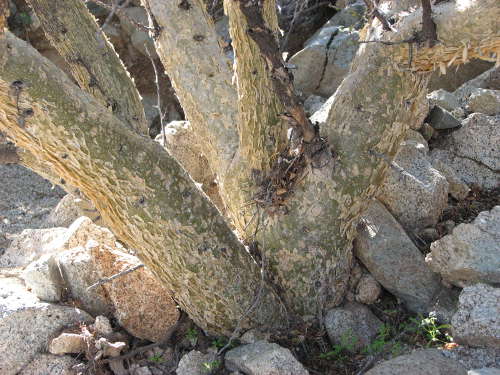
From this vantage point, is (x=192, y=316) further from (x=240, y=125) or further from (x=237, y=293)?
(x=240, y=125)

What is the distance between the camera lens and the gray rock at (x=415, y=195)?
3.32m

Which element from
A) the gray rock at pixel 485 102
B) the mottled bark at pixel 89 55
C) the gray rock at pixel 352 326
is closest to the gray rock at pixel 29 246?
the mottled bark at pixel 89 55

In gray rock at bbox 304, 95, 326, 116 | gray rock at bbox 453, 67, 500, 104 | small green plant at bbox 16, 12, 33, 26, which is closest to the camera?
gray rock at bbox 453, 67, 500, 104

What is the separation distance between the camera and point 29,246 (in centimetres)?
383

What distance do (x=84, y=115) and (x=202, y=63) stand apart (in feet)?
3.55

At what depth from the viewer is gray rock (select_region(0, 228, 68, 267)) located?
3.71m

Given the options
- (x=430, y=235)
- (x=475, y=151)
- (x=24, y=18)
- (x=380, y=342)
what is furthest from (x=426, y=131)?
(x=24, y=18)

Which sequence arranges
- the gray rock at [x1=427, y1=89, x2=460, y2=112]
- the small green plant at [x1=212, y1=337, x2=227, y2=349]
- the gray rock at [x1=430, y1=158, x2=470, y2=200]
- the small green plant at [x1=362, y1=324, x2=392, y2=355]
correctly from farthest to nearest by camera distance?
the gray rock at [x1=427, y1=89, x2=460, y2=112]
the gray rock at [x1=430, y1=158, x2=470, y2=200]
the small green plant at [x1=212, y1=337, x2=227, y2=349]
the small green plant at [x1=362, y1=324, x2=392, y2=355]

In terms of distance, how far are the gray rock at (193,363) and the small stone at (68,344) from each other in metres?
0.50

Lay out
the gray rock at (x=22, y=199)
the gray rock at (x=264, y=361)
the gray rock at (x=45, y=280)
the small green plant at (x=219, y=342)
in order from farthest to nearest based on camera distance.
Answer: the gray rock at (x=22, y=199) < the gray rock at (x=45, y=280) < the small green plant at (x=219, y=342) < the gray rock at (x=264, y=361)

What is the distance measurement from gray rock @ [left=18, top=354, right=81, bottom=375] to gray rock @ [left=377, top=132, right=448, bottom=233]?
196 centimetres

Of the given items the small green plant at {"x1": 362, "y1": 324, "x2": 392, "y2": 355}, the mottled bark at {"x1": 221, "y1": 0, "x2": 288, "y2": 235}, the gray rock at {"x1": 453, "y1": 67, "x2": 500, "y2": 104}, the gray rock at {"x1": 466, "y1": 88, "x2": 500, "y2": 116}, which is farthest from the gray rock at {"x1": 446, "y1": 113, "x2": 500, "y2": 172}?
the mottled bark at {"x1": 221, "y1": 0, "x2": 288, "y2": 235}

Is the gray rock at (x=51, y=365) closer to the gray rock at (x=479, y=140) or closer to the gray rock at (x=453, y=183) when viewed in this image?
the gray rock at (x=453, y=183)

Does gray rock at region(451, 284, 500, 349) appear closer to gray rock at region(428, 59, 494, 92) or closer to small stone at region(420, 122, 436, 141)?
small stone at region(420, 122, 436, 141)
